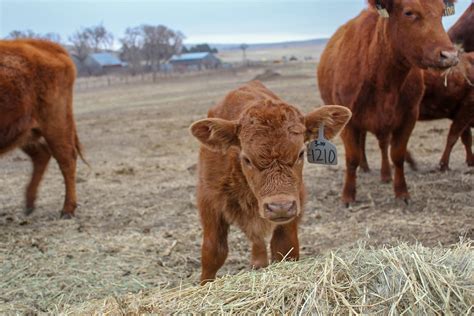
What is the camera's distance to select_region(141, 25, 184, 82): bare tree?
6506cm

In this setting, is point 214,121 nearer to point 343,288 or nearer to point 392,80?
point 343,288

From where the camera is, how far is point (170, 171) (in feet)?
29.9

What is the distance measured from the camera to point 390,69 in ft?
20.9

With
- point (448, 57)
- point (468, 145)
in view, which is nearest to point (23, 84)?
point (448, 57)

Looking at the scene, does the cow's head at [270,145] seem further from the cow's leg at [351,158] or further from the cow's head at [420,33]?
the cow's leg at [351,158]

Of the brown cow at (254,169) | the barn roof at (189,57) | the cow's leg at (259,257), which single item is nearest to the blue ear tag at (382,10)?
the brown cow at (254,169)

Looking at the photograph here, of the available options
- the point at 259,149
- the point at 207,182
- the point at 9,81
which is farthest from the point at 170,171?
the point at 259,149

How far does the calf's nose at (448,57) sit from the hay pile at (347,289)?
2676 millimetres

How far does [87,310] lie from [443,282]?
2066mm

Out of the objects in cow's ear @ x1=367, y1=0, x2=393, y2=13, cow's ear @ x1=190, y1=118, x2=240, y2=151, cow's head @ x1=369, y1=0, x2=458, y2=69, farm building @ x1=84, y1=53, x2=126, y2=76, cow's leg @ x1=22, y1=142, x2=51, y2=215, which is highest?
cow's ear @ x1=367, y1=0, x2=393, y2=13

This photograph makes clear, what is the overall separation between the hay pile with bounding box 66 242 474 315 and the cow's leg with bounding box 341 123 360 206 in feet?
10.9

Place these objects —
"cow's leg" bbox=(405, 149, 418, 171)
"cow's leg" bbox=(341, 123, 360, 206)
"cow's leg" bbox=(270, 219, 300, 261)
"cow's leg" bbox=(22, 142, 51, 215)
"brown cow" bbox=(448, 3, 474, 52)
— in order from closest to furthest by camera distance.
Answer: "cow's leg" bbox=(270, 219, 300, 261) < "cow's leg" bbox=(341, 123, 360, 206) < "cow's leg" bbox=(22, 142, 51, 215) < "cow's leg" bbox=(405, 149, 418, 171) < "brown cow" bbox=(448, 3, 474, 52)

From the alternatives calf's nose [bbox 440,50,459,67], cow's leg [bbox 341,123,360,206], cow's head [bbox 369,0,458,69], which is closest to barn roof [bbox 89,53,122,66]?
cow's leg [bbox 341,123,360,206]

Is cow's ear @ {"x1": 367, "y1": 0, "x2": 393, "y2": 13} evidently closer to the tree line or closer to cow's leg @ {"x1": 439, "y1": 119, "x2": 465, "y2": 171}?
cow's leg @ {"x1": 439, "y1": 119, "x2": 465, "y2": 171}
